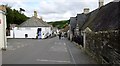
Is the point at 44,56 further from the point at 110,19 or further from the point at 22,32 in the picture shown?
the point at 22,32

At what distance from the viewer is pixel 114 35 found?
10.4 m

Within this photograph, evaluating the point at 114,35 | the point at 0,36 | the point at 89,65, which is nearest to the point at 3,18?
the point at 0,36

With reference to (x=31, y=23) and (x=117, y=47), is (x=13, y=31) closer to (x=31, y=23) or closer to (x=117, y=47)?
(x=31, y=23)

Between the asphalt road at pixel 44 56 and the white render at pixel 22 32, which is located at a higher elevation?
the white render at pixel 22 32

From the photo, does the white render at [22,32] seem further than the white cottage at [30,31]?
No

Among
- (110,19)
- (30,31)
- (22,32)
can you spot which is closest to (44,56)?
(110,19)

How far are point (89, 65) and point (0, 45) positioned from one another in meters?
13.1

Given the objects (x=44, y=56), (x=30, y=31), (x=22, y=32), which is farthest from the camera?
(x=30, y=31)

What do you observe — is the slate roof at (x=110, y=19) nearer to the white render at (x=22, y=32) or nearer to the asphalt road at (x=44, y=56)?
the asphalt road at (x=44, y=56)

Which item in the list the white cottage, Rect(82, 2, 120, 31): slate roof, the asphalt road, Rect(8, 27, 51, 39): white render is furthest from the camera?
the white cottage

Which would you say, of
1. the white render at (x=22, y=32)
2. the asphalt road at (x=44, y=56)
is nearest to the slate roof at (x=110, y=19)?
the asphalt road at (x=44, y=56)

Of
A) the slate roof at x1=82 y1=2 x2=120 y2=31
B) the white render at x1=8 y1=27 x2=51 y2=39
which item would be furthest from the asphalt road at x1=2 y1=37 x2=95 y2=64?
the white render at x1=8 y1=27 x2=51 y2=39

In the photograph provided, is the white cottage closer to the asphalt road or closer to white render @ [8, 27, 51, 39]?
white render @ [8, 27, 51, 39]

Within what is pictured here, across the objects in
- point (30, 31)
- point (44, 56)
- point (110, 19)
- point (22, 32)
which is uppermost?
point (110, 19)
